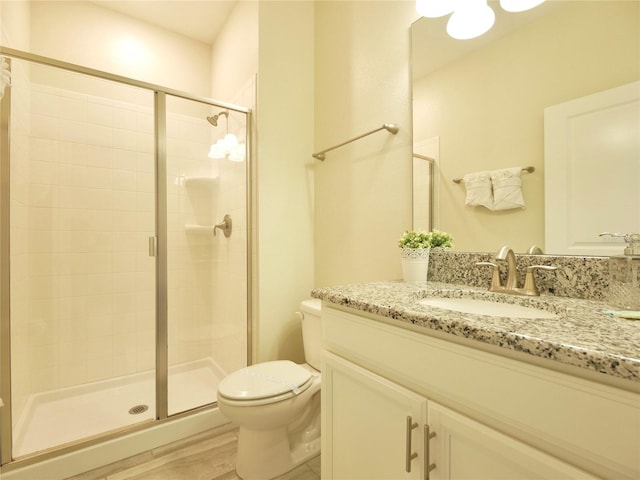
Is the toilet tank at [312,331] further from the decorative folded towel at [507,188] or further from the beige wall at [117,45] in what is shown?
the beige wall at [117,45]

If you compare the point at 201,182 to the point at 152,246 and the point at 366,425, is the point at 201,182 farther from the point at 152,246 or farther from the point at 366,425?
the point at 366,425

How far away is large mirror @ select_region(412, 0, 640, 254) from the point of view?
0.90 meters

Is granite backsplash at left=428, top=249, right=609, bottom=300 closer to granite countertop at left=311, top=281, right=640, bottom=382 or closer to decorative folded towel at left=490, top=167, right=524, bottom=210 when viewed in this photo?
granite countertop at left=311, top=281, right=640, bottom=382

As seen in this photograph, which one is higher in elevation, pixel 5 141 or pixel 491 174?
pixel 5 141

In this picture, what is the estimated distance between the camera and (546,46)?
101 centimetres

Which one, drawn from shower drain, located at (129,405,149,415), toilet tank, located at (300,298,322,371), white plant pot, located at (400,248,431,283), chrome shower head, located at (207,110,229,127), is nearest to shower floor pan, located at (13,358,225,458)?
shower drain, located at (129,405,149,415)

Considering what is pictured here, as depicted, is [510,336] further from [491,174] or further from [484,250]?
[491,174]

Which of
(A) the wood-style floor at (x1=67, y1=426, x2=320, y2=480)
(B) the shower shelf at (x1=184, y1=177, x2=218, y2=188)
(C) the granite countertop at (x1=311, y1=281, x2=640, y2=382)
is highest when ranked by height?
(B) the shower shelf at (x1=184, y1=177, x2=218, y2=188)

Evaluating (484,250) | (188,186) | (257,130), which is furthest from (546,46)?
(188,186)

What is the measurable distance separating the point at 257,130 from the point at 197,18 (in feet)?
4.00

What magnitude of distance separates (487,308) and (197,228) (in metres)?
1.83

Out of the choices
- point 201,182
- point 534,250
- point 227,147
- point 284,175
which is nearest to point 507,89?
point 534,250

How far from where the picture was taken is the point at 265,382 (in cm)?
136

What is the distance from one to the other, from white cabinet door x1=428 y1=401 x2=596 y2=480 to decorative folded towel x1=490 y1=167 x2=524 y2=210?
2.52 ft
